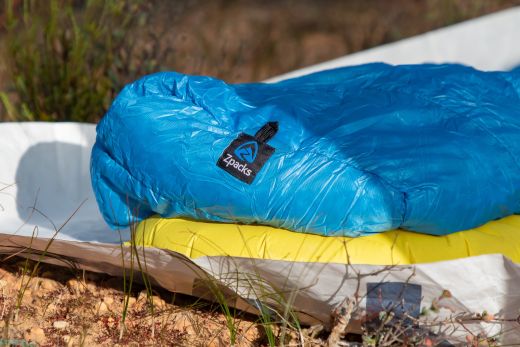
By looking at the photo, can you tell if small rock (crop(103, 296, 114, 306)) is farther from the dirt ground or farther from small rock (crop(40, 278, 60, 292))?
small rock (crop(40, 278, 60, 292))

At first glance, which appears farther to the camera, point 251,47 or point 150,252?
point 251,47

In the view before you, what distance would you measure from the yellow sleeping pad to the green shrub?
1247 millimetres

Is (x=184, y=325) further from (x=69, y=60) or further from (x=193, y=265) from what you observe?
(x=69, y=60)

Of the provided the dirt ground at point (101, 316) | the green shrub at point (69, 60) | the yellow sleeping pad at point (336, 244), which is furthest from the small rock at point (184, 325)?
the green shrub at point (69, 60)

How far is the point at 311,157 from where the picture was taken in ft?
5.97

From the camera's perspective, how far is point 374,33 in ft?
15.1

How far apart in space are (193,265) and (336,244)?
0.35 metres

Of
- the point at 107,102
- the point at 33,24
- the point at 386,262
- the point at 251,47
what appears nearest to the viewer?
the point at 386,262

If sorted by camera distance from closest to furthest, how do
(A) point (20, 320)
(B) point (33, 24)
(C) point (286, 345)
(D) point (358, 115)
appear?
(C) point (286, 345), (A) point (20, 320), (D) point (358, 115), (B) point (33, 24)

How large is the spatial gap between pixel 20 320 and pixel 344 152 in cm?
91

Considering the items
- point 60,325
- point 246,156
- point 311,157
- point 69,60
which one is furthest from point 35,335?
point 69,60

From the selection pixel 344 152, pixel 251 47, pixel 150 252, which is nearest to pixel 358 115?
pixel 344 152

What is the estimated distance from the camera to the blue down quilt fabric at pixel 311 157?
1.77 metres

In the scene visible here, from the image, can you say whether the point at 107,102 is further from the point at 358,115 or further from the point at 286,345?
the point at 286,345
